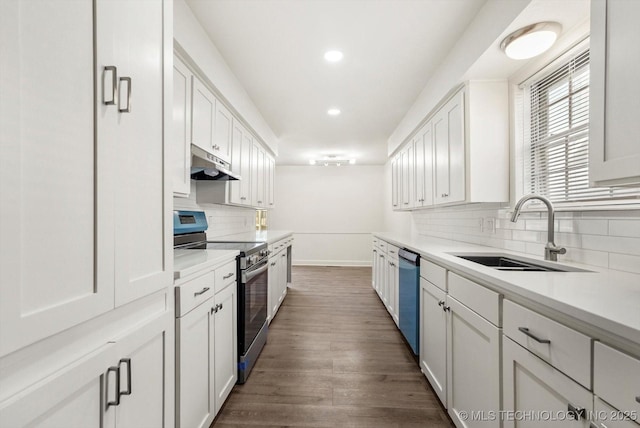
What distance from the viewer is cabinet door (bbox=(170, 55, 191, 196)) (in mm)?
1829

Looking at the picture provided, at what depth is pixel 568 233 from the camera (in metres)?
1.66

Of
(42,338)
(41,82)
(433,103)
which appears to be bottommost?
(42,338)

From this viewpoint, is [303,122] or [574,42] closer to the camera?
[574,42]

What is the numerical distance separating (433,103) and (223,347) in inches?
108

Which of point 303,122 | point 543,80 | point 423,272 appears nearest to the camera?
point 543,80

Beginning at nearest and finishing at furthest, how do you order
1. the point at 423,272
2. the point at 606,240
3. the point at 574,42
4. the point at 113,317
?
the point at 113,317, the point at 606,240, the point at 574,42, the point at 423,272

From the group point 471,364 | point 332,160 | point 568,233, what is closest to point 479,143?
point 568,233

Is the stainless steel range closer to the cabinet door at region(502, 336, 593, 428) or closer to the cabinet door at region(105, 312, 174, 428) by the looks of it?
the cabinet door at region(105, 312, 174, 428)

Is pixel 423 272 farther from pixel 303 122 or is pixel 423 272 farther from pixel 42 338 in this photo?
pixel 303 122

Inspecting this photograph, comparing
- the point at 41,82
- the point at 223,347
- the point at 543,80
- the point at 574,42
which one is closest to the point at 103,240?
the point at 41,82

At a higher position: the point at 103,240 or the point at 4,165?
the point at 4,165

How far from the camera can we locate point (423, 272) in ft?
7.23

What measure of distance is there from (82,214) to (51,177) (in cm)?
12

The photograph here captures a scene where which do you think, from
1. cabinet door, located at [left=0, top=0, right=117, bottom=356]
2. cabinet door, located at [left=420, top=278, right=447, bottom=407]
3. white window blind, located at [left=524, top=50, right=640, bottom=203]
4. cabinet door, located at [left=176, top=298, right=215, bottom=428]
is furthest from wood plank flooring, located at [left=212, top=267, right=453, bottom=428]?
white window blind, located at [left=524, top=50, right=640, bottom=203]
